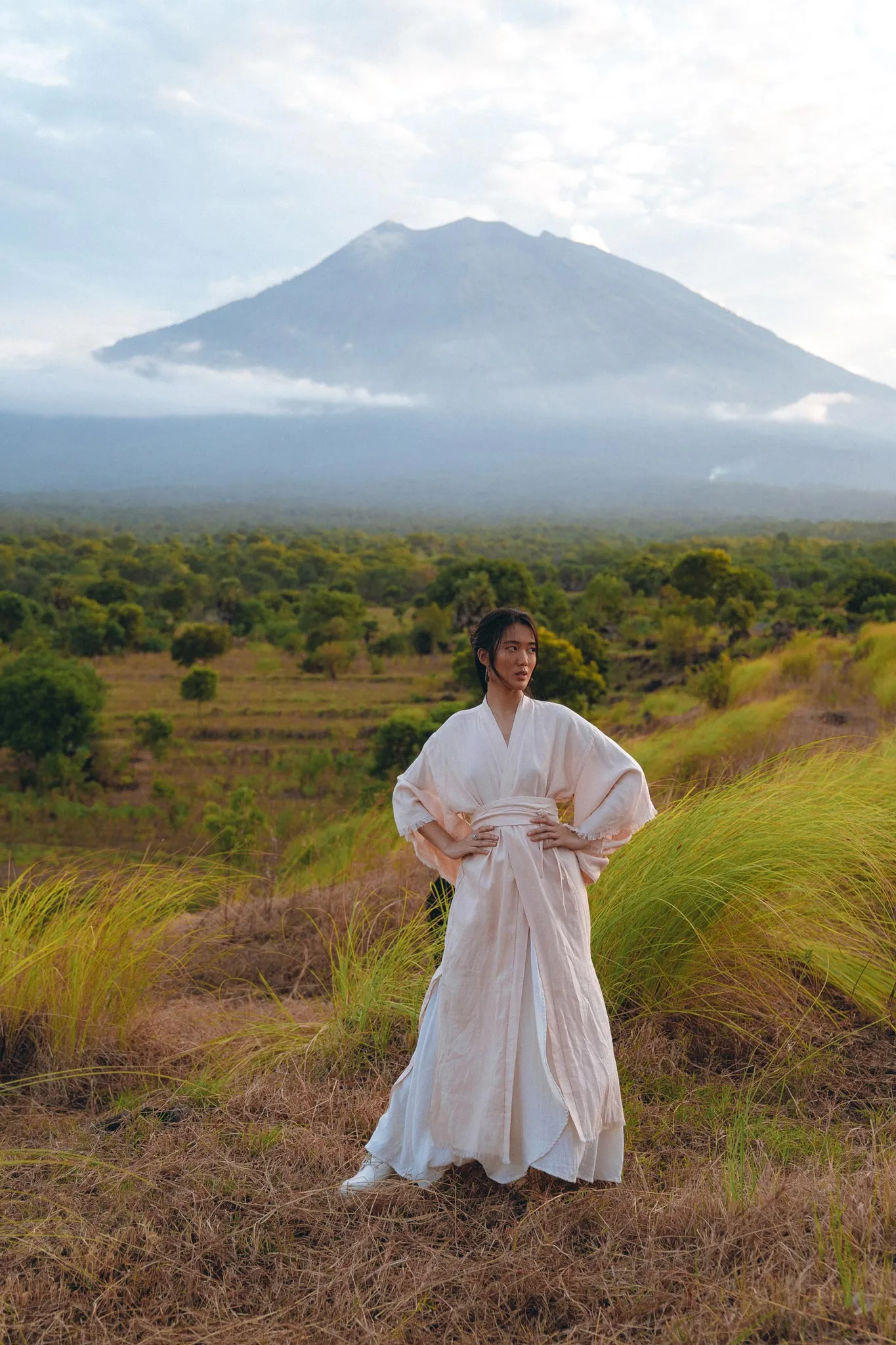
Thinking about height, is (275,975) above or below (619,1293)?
below

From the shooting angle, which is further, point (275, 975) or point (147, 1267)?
point (275, 975)

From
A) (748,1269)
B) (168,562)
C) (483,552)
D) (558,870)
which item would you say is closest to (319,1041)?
(558,870)

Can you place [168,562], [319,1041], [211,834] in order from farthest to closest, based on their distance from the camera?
[168,562] → [211,834] → [319,1041]

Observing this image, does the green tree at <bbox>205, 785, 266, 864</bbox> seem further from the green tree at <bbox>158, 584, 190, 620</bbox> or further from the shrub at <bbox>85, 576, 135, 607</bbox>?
the shrub at <bbox>85, 576, 135, 607</bbox>

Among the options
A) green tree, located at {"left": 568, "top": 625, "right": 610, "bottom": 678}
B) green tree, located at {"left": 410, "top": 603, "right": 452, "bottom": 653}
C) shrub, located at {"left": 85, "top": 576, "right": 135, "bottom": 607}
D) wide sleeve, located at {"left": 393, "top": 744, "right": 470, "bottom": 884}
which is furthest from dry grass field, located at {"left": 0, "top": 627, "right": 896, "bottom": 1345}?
shrub, located at {"left": 85, "top": 576, "right": 135, "bottom": 607}

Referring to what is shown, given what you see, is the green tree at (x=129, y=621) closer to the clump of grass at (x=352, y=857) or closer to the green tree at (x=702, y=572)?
the green tree at (x=702, y=572)

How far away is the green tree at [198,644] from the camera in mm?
31047

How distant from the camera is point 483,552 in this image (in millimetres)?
72062

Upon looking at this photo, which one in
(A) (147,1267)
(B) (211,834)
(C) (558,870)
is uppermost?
(C) (558,870)

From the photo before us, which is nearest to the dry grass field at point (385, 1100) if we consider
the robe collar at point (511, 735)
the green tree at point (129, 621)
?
the robe collar at point (511, 735)

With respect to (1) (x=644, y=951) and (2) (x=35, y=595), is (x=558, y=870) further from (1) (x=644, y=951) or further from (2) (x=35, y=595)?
(2) (x=35, y=595)

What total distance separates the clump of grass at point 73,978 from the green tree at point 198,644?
27.5 metres

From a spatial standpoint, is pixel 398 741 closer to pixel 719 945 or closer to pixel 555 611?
pixel 555 611

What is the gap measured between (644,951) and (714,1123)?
738mm
